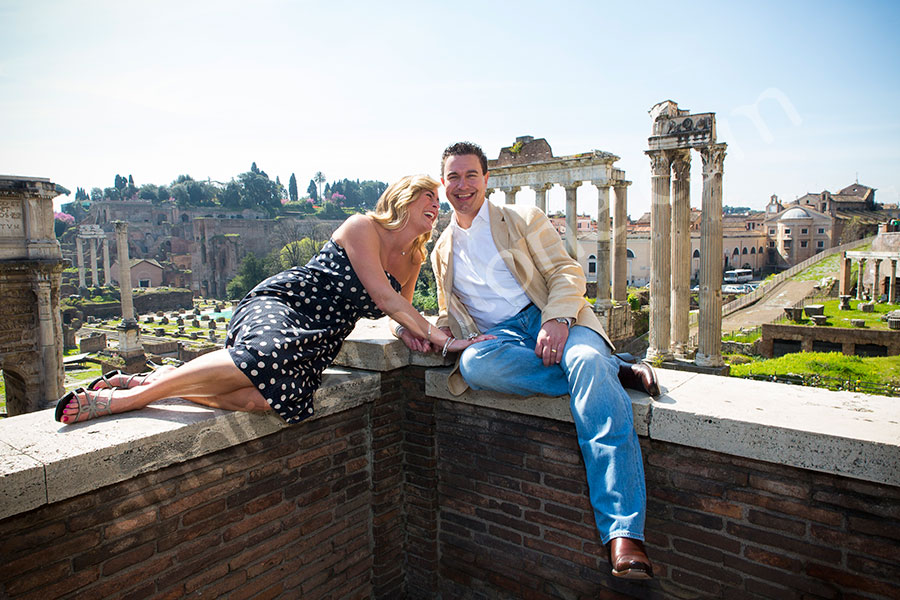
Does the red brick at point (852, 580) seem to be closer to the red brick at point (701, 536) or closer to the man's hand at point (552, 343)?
the red brick at point (701, 536)

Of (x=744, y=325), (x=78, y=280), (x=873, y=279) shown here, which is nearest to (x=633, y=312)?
(x=744, y=325)

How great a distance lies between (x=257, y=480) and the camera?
2639 millimetres

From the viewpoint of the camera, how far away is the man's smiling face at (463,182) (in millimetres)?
3078

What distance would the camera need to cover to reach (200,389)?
2.46 m

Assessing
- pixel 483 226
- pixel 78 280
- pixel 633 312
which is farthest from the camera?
pixel 78 280

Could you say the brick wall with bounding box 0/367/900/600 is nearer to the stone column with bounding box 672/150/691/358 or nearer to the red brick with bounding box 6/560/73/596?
the red brick with bounding box 6/560/73/596

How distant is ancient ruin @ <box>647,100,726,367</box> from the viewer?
A: 14344 mm

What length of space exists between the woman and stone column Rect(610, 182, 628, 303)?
59.8 ft

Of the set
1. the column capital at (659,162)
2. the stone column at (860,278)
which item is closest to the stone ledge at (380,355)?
the column capital at (659,162)

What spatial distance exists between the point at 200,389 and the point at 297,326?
19.3 inches

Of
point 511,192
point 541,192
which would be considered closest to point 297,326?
point 541,192

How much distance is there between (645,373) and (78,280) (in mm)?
79375

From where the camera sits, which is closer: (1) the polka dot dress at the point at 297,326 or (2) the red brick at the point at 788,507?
(2) the red brick at the point at 788,507

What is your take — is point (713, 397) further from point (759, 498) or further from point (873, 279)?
point (873, 279)
